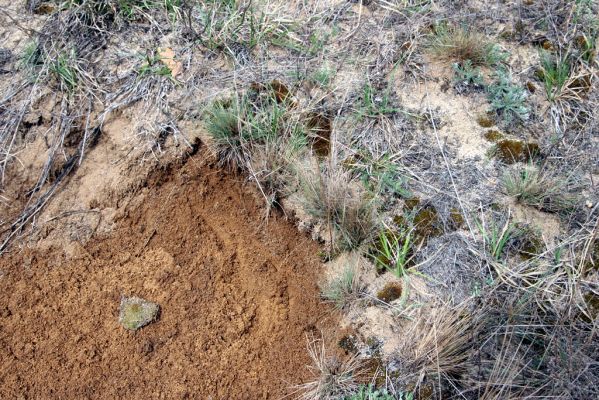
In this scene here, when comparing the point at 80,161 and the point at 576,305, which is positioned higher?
the point at 80,161

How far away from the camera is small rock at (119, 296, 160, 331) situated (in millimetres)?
2832

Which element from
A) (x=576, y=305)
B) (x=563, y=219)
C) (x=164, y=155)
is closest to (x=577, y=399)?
(x=576, y=305)

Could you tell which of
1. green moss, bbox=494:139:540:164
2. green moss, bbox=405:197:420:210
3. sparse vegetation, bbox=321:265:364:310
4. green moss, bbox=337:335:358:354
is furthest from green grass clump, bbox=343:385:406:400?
green moss, bbox=494:139:540:164

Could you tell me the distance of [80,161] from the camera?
3.26m

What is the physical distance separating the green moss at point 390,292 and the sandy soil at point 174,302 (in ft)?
0.94

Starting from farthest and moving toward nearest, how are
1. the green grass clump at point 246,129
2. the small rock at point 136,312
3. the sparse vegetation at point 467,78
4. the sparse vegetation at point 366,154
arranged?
the sparse vegetation at point 467,78 < the green grass clump at point 246,129 < the small rock at point 136,312 < the sparse vegetation at point 366,154

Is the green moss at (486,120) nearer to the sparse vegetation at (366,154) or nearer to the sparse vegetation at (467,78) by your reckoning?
the sparse vegetation at (366,154)

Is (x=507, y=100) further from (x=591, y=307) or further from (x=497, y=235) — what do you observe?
(x=591, y=307)

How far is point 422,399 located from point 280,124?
5.08ft

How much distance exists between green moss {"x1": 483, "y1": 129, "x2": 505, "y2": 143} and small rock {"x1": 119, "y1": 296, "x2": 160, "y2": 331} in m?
1.93

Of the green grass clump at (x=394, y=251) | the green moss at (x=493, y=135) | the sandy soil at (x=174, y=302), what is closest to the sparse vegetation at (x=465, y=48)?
the green moss at (x=493, y=135)

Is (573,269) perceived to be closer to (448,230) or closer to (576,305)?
(576,305)

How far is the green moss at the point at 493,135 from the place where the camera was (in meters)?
3.27

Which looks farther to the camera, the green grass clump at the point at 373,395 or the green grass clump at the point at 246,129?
the green grass clump at the point at 246,129
